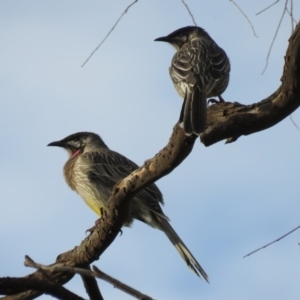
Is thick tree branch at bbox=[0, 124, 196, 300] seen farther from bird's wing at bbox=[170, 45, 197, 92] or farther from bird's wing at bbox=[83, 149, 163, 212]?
bird's wing at bbox=[83, 149, 163, 212]

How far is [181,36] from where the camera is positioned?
380 inches

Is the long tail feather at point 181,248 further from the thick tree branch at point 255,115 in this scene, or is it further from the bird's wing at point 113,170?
the thick tree branch at point 255,115

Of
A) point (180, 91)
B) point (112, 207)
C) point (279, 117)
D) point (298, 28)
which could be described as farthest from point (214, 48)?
point (298, 28)

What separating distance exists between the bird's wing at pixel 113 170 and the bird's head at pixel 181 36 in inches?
57.6

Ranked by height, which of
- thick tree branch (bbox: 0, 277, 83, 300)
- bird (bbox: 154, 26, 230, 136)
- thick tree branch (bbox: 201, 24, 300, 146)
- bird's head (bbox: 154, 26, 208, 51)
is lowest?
thick tree branch (bbox: 0, 277, 83, 300)

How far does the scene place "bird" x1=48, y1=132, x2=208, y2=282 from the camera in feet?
29.9

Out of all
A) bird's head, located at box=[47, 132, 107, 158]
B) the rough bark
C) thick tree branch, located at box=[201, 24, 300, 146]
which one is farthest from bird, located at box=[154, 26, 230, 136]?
bird's head, located at box=[47, 132, 107, 158]

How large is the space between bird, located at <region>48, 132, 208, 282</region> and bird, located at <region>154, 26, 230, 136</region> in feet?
4.51

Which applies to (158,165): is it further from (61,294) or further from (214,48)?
(214,48)

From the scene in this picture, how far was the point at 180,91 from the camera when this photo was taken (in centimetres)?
781

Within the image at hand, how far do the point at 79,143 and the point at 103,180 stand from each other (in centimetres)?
131

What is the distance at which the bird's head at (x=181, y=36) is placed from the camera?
9.56 meters

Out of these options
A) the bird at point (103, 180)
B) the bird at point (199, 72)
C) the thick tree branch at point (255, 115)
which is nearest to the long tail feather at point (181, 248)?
the bird at point (103, 180)

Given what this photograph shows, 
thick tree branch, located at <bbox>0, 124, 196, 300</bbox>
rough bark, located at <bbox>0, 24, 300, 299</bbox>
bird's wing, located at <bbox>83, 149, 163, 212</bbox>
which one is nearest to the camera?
rough bark, located at <bbox>0, 24, 300, 299</bbox>
